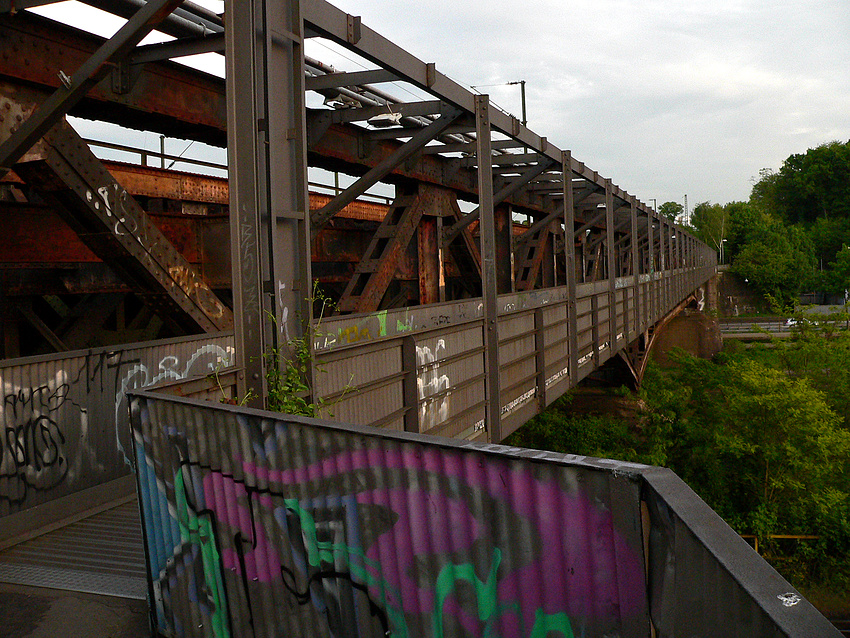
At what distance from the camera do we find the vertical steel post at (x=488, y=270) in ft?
25.4

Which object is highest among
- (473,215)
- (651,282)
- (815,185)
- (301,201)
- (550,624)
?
(815,185)

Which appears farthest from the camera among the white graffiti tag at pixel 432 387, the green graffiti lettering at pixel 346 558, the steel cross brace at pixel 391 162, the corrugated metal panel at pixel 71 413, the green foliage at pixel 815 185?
the green foliage at pixel 815 185

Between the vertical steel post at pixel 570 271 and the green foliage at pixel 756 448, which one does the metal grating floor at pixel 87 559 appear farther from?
the green foliage at pixel 756 448

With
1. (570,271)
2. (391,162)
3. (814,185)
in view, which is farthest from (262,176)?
(814,185)

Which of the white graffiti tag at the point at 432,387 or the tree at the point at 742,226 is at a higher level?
the tree at the point at 742,226

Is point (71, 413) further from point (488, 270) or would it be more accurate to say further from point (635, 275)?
point (635, 275)

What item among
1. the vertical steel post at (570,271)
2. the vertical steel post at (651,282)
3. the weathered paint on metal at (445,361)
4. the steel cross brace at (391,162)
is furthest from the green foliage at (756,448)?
the steel cross brace at (391,162)

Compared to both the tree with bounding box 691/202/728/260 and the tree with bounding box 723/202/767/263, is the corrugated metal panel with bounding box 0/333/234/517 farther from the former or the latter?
the tree with bounding box 691/202/728/260

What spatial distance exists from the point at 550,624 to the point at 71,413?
392cm

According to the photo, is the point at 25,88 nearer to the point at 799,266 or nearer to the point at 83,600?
the point at 83,600

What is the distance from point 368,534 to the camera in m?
2.47

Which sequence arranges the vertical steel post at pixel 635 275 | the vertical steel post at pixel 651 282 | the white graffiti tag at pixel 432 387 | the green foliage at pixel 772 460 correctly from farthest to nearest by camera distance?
the green foliage at pixel 772 460 → the vertical steel post at pixel 651 282 → the vertical steel post at pixel 635 275 → the white graffiti tag at pixel 432 387

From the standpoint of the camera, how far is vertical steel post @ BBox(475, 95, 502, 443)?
7.75m

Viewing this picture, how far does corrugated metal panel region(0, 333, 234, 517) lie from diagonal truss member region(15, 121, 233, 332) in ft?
4.02
